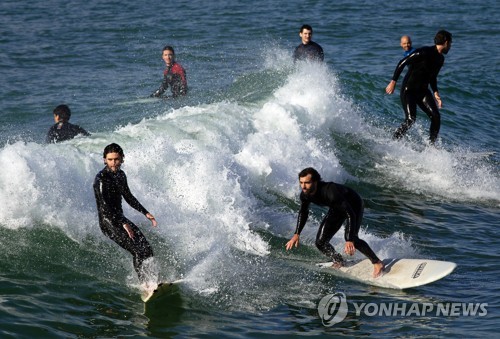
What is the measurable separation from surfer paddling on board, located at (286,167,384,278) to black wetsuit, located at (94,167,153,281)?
1.80 metres

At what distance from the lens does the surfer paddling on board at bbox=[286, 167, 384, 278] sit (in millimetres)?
10227

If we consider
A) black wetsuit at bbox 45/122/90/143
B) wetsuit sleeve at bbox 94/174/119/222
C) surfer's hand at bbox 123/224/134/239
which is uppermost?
black wetsuit at bbox 45/122/90/143

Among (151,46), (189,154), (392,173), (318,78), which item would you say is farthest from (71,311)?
(151,46)

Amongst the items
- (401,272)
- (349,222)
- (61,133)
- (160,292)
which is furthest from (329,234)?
(61,133)

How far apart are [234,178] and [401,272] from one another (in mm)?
3828

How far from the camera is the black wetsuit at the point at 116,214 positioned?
9648 mm

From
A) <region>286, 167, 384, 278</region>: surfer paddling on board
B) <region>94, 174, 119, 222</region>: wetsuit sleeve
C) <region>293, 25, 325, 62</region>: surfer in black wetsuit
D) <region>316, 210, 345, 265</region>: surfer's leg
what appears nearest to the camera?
<region>94, 174, 119, 222</region>: wetsuit sleeve

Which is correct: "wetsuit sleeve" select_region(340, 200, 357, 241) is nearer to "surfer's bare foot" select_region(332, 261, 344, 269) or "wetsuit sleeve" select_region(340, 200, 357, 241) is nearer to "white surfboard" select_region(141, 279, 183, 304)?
"surfer's bare foot" select_region(332, 261, 344, 269)

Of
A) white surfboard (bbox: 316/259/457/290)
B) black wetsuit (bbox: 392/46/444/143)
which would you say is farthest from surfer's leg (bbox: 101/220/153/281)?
black wetsuit (bbox: 392/46/444/143)

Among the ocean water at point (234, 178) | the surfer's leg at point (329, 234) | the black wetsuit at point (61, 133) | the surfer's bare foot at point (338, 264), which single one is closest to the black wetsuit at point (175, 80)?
the ocean water at point (234, 178)

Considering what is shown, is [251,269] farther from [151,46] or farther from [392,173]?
[151,46]

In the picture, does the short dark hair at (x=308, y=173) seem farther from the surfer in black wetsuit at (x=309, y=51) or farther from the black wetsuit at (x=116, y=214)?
the surfer in black wetsuit at (x=309, y=51)

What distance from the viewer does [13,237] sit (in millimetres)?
10914

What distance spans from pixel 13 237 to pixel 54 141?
4123 millimetres
